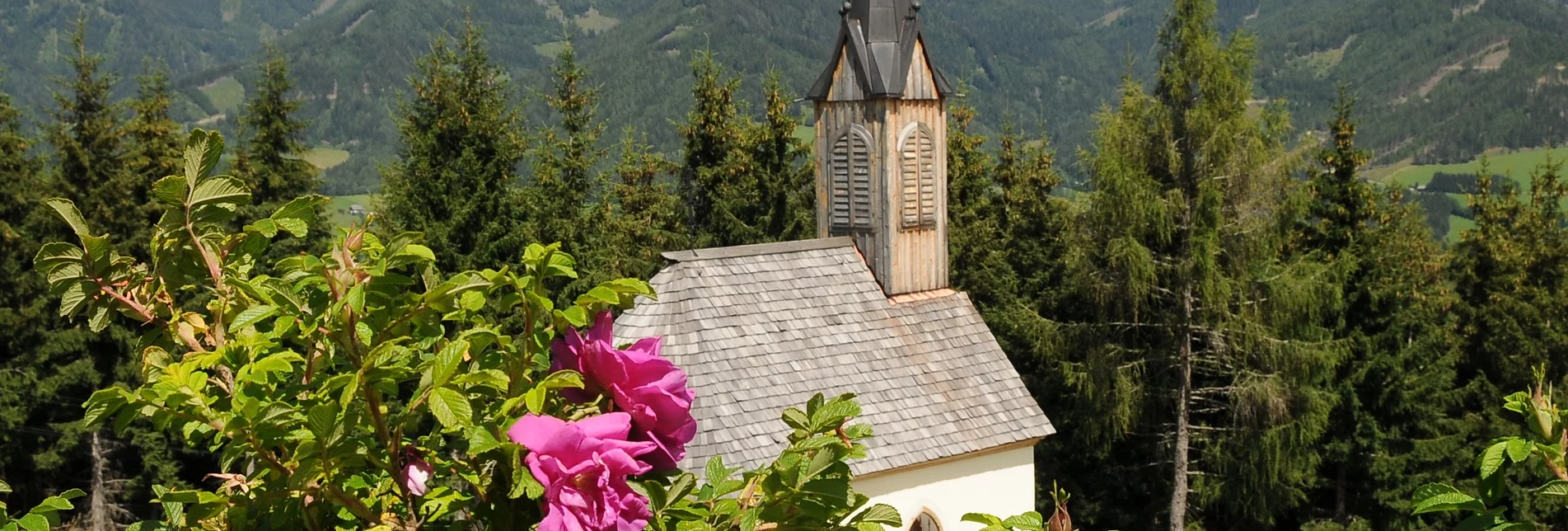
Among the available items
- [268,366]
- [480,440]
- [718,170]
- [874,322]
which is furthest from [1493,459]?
[718,170]

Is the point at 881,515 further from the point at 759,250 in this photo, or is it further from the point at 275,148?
the point at 275,148

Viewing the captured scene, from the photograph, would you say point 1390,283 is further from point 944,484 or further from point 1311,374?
point 944,484

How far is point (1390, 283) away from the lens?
21750mm

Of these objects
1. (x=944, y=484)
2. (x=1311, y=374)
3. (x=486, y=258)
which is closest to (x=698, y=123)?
(x=486, y=258)

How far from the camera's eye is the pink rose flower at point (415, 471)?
107 inches

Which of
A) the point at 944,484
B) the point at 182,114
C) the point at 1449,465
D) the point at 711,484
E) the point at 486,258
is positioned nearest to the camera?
the point at 711,484

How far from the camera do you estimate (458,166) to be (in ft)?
76.0

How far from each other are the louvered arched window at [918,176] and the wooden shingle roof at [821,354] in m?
0.82

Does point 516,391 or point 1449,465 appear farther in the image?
point 1449,465

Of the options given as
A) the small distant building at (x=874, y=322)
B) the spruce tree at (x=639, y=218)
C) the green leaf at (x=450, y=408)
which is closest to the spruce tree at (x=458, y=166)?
the spruce tree at (x=639, y=218)

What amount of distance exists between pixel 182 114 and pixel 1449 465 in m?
154

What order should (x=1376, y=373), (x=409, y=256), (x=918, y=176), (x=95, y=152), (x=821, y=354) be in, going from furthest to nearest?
(x=95, y=152) < (x=1376, y=373) < (x=918, y=176) < (x=821, y=354) < (x=409, y=256)

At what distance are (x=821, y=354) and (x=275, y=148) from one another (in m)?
15.3

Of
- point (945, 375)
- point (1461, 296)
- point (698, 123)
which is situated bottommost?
point (1461, 296)
